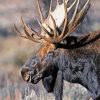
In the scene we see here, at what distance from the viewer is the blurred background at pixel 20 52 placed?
13.0m

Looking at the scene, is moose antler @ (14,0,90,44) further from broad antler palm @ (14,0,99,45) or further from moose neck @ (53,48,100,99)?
moose neck @ (53,48,100,99)

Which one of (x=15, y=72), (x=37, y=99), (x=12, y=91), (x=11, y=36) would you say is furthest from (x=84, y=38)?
(x=11, y=36)

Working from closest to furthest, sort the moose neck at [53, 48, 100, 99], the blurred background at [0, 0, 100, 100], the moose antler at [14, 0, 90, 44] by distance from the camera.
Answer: the moose antler at [14, 0, 90, 44] → the moose neck at [53, 48, 100, 99] → the blurred background at [0, 0, 100, 100]

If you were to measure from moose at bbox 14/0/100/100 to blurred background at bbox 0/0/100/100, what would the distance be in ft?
6.13

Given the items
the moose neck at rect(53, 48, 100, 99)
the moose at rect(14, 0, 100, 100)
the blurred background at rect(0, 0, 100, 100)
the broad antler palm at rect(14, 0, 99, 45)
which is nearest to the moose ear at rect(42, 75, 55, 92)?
the moose at rect(14, 0, 100, 100)

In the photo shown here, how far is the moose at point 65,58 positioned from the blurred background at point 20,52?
6.13 feet

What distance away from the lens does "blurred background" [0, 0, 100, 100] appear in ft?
42.7

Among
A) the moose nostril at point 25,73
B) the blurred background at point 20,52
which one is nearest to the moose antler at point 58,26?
the moose nostril at point 25,73

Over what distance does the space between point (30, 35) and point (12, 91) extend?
12.7 ft

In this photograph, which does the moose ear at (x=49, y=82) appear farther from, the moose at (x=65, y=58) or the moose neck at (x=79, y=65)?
the moose neck at (x=79, y=65)

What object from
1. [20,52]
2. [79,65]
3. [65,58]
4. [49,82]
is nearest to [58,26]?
[65,58]

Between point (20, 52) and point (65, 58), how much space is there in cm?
1084

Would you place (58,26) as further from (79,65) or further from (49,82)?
(49,82)

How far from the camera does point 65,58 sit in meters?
10.1
